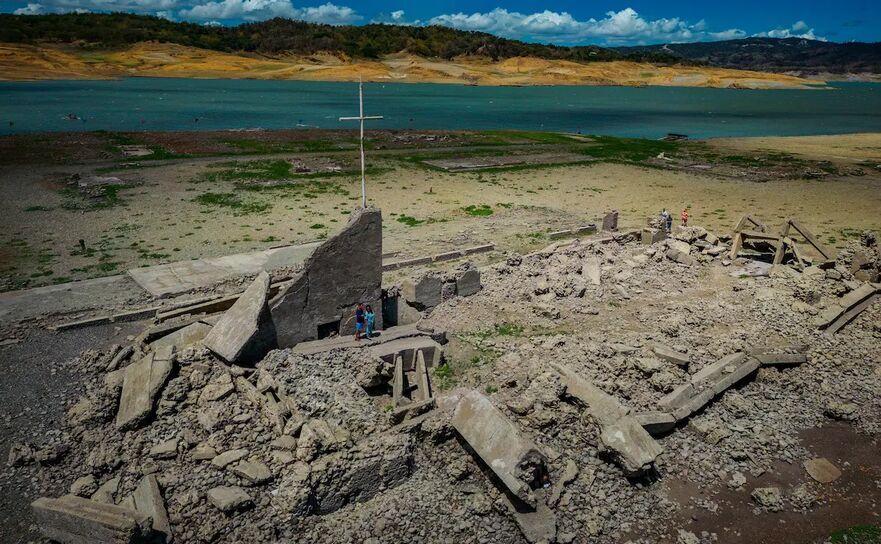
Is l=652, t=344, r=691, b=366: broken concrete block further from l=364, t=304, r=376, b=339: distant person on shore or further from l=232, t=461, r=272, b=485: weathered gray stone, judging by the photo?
l=232, t=461, r=272, b=485: weathered gray stone

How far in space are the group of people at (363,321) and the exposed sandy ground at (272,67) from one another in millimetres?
136331

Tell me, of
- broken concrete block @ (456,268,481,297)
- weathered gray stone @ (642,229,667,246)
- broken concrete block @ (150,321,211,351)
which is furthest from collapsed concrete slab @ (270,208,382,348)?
weathered gray stone @ (642,229,667,246)

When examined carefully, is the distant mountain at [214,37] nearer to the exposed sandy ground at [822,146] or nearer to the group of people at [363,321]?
the exposed sandy ground at [822,146]

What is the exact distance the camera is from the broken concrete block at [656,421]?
35.5ft

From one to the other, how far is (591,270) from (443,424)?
9865mm

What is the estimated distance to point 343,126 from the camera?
70.8m

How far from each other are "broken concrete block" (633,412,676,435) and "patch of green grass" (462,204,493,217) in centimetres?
1809

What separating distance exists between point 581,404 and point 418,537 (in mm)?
4112

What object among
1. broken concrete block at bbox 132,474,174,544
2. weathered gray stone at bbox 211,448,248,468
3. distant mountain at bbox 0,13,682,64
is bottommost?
broken concrete block at bbox 132,474,174,544

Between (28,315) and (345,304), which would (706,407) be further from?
(28,315)

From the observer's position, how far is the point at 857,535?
9148 millimetres

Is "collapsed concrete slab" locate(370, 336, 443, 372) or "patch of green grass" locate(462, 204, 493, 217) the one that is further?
"patch of green grass" locate(462, 204, 493, 217)

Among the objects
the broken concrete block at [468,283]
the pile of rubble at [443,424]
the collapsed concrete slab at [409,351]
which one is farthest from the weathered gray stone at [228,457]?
the broken concrete block at [468,283]

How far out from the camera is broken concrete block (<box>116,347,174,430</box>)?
9938 mm
